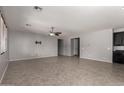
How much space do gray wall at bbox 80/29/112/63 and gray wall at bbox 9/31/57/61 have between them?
3.48 m

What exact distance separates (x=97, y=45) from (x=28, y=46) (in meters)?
5.91

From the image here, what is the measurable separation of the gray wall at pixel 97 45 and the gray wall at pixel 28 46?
348cm

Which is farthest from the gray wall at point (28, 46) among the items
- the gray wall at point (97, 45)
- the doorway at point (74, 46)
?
the gray wall at point (97, 45)

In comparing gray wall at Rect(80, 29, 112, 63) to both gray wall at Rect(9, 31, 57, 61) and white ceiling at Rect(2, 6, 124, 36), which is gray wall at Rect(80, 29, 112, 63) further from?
gray wall at Rect(9, 31, 57, 61)

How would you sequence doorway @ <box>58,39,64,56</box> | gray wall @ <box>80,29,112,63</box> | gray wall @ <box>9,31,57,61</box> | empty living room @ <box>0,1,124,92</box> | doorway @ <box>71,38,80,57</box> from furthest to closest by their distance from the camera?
doorway @ <box>58,39,64,56</box>, doorway @ <box>71,38,80,57</box>, gray wall @ <box>9,31,57,61</box>, gray wall @ <box>80,29,112,63</box>, empty living room @ <box>0,1,124,92</box>

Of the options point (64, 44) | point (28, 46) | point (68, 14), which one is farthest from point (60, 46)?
point (68, 14)

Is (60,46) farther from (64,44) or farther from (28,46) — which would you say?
(28,46)

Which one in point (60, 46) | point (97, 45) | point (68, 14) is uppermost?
point (68, 14)

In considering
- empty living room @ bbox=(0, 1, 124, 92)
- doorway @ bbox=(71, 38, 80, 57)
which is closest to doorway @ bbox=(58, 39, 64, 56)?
empty living room @ bbox=(0, 1, 124, 92)

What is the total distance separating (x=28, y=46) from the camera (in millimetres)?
8773

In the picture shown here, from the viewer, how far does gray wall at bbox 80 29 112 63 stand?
6.73m
